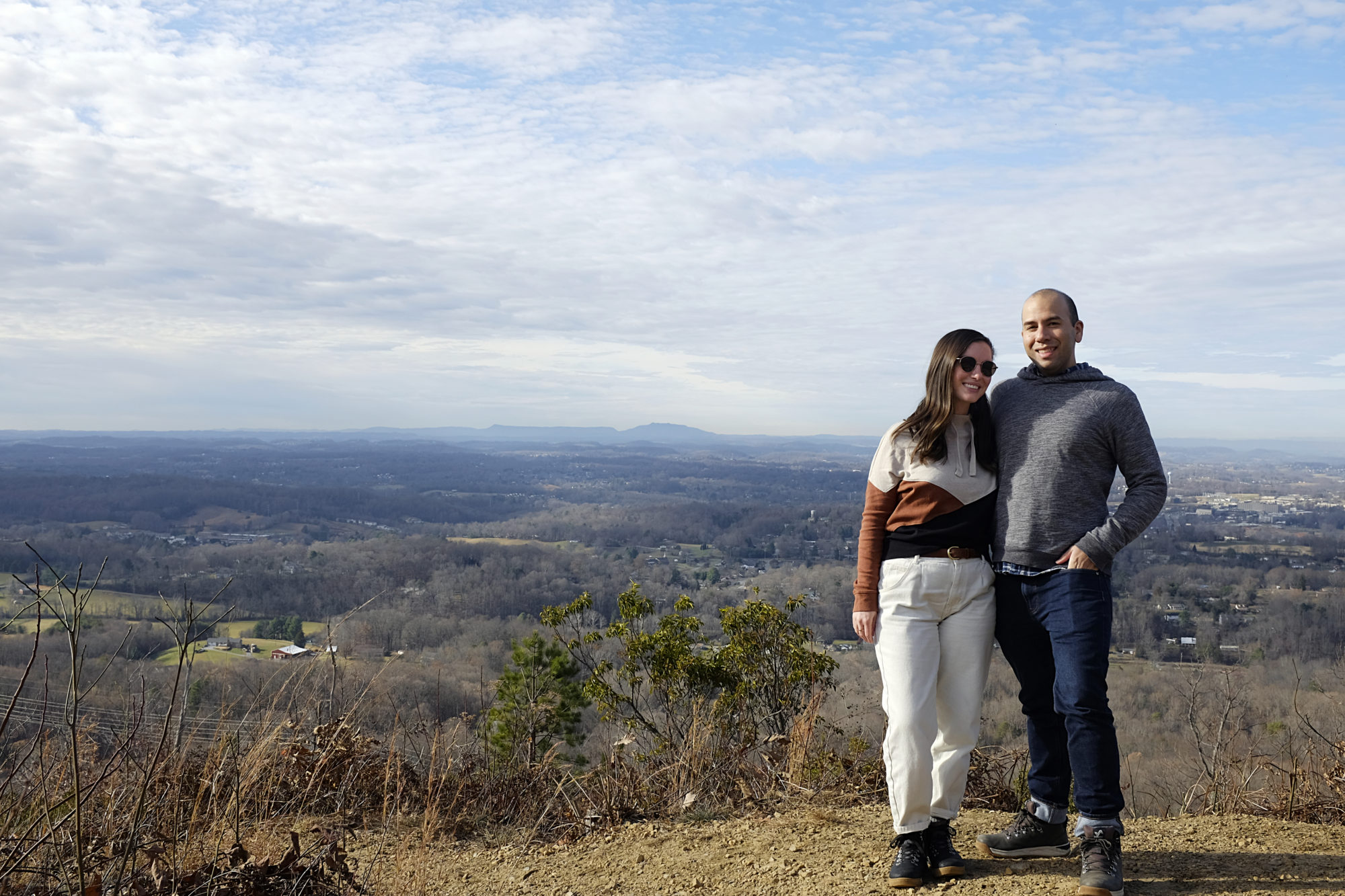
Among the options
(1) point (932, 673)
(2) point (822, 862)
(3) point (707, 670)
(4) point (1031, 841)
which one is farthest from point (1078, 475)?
(3) point (707, 670)

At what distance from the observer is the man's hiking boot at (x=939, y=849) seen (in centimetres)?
288

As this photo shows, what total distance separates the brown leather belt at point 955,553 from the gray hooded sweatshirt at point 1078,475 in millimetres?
96

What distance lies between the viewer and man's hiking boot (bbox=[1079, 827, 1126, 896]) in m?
2.62

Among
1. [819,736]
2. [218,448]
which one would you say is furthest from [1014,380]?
[218,448]

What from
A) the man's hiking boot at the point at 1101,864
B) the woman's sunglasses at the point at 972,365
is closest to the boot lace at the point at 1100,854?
the man's hiking boot at the point at 1101,864

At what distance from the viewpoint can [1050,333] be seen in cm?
285

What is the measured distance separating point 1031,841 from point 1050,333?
1.72 metres

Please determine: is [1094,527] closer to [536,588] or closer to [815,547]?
[536,588]

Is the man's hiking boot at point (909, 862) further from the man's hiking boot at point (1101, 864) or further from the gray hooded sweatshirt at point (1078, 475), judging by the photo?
the gray hooded sweatshirt at point (1078, 475)

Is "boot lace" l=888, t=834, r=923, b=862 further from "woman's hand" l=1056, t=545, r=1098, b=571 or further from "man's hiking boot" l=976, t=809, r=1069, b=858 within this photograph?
"woman's hand" l=1056, t=545, r=1098, b=571

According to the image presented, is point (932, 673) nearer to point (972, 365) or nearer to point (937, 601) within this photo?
point (937, 601)

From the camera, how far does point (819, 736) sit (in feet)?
14.5

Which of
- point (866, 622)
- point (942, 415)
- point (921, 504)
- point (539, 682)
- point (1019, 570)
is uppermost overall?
point (942, 415)

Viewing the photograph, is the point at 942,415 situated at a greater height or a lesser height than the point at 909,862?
greater
